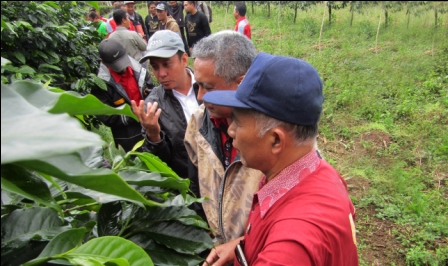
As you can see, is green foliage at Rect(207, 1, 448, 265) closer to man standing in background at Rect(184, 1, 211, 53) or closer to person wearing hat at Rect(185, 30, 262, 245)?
person wearing hat at Rect(185, 30, 262, 245)

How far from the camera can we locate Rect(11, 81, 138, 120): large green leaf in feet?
1.65

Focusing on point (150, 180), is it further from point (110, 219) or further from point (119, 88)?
point (119, 88)

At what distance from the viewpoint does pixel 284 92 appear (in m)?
1.02

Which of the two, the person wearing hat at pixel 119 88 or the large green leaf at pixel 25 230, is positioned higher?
the large green leaf at pixel 25 230

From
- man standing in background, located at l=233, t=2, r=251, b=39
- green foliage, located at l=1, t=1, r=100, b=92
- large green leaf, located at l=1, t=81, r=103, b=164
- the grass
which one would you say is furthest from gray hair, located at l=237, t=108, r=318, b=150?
man standing in background, located at l=233, t=2, r=251, b=39

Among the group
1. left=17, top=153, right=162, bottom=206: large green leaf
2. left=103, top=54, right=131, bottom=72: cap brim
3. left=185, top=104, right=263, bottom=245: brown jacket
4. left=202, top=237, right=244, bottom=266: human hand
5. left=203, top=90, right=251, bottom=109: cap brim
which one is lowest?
left=202, top=237, right=244, bottom=266: human hand

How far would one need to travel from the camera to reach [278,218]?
3.26 ft

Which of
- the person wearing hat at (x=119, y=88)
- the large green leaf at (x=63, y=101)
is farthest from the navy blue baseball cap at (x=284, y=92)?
the person wearing hat at (x=119, y=88)

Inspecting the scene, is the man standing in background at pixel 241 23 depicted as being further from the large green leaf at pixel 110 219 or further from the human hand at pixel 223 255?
the large green leaf at pixel 110 219

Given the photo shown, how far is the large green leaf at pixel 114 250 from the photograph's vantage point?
67cm

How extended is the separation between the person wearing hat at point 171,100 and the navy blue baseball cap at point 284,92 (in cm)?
89

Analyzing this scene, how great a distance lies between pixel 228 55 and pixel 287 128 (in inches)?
24.7

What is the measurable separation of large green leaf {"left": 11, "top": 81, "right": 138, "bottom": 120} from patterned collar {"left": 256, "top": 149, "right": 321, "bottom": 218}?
1.97ft

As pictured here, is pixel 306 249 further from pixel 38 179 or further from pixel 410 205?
pixel 410 205
